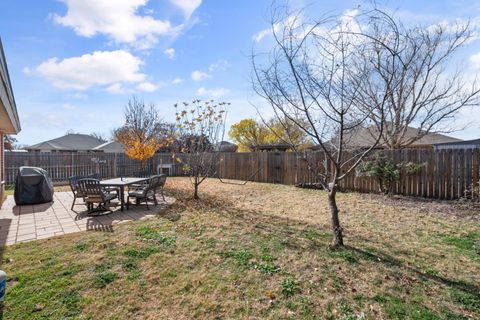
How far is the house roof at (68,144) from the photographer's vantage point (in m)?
24.8

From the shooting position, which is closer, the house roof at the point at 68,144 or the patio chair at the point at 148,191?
the patio chair at the point at 148,191

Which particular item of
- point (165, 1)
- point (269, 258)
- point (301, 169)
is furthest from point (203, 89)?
point (269, 258)

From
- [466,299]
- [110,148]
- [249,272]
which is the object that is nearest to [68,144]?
[110,148]

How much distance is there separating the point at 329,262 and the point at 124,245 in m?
3.01

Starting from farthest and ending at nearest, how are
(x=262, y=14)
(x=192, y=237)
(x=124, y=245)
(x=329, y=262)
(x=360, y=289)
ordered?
1. (x=192, y=237)
2. (x=124, y=245)
3. (x=262, y=14)
4. (x=329, y=262)
5. (x=360, y=289)

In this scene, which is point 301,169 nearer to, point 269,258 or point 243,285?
point 269,258

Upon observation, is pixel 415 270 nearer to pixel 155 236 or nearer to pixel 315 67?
pixel 315 67

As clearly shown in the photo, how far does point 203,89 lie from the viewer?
31.1ft

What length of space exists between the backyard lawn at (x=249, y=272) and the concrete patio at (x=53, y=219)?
457 mm

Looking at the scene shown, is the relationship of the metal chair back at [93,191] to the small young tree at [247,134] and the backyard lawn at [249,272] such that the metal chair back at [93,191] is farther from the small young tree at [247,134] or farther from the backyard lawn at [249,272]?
the small young tree at [247,134]

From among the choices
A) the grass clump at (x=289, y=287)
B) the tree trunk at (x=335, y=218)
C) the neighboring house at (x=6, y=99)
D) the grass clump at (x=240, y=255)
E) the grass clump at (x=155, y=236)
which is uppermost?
the neighboring house at (x=6, y=99)

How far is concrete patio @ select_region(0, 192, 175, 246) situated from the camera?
4426 mm

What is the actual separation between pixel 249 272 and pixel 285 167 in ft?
30.1

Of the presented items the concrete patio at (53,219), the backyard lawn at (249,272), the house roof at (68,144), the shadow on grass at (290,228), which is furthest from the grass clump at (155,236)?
the house roof at (68,144)
